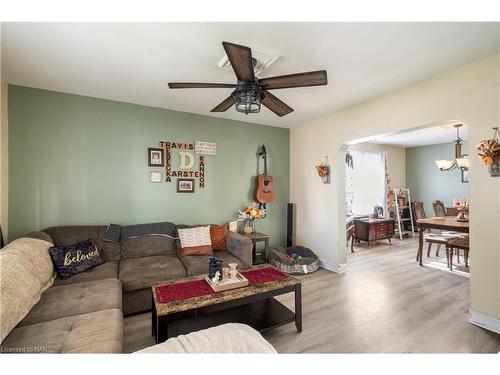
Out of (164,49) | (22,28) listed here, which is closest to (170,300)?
(164,49)

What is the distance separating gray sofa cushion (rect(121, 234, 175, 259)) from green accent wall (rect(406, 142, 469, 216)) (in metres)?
6.87

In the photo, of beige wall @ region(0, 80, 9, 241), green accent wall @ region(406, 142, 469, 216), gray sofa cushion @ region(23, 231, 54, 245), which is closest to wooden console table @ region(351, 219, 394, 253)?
green accent wall @ region(406, 142, 469, 216)

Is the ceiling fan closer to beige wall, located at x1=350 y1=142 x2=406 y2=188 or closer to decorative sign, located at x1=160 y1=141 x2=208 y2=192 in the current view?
decorative sign, located at x1=160 y1=141 x2=208 y2=192

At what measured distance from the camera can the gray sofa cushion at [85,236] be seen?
97.3 inches

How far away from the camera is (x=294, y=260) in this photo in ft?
11.4

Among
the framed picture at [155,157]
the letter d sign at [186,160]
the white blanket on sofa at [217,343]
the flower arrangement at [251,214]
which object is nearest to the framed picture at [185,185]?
the letter d sign at [186,160]

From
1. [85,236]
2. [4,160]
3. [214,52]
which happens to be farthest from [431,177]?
[4,160]

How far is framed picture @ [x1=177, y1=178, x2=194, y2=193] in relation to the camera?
134 inches

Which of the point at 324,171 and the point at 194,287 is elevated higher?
the point at 324,171

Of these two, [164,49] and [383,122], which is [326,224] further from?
[164,49]

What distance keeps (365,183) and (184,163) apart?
471 centimetres

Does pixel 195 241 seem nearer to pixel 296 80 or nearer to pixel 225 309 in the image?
pixel 225 309

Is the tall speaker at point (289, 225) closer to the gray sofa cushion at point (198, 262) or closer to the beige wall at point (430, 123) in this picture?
the beige wall at point (430, 123)

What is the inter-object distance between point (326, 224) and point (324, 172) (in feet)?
2.78
